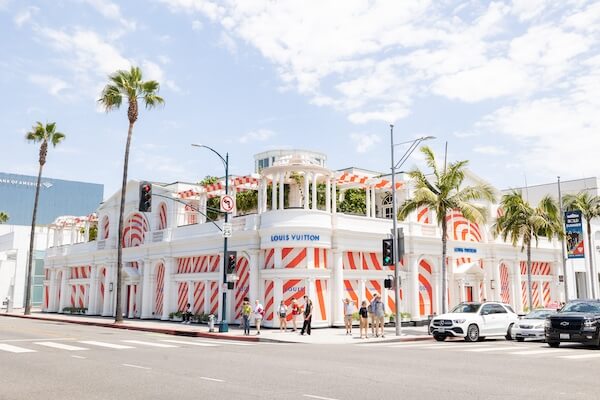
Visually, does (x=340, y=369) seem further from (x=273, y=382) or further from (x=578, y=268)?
(x=578, y=268)

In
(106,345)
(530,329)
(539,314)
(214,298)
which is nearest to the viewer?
(106,345)

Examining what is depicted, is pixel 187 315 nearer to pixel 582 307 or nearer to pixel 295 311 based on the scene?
pixel 295 311

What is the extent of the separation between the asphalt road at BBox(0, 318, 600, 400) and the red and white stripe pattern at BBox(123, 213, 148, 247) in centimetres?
2565

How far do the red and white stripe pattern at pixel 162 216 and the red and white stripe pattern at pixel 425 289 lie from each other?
729 inches

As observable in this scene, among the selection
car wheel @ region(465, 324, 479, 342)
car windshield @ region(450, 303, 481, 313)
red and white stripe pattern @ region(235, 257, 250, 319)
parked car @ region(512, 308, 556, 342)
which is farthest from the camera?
red and white stripe pattern @ region(235, 257, 250, 319)

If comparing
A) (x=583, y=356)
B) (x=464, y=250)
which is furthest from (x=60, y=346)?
(x=464, y=250)

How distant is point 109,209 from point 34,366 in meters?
35.9

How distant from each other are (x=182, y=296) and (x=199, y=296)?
81.3 inches

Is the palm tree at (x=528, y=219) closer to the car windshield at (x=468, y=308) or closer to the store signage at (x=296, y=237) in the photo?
the car windshield at (x=468, y=308)

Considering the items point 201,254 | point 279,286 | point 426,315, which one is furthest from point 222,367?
point 426,315

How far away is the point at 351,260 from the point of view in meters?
32.6

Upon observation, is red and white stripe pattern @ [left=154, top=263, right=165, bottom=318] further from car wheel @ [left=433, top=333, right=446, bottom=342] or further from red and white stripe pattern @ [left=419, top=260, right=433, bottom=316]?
car wheel @ [left=433, top=333, right=446, bottom=342]

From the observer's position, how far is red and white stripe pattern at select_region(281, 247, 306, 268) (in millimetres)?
30016

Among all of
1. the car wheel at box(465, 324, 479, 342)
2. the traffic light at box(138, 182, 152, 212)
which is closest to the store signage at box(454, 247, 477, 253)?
the car wheel at box(465, 324, 479, 342)
